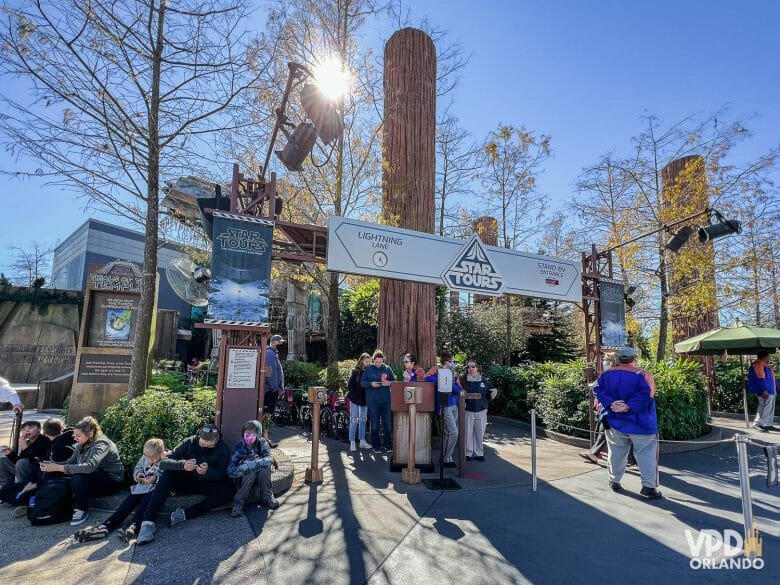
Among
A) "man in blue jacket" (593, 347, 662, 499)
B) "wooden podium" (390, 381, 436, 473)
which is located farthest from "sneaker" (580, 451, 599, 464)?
"wooden podium" (390, 381, 436, 473)

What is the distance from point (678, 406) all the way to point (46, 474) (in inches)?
400

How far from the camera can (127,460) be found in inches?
201

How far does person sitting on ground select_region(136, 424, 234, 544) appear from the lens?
4172mm

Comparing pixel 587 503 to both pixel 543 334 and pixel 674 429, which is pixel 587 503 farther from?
pixel 543 334

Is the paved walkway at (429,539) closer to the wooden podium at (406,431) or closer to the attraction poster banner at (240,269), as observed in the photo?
the wooden podium at (406,431)

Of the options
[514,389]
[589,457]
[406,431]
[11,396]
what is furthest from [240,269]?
[514,389]

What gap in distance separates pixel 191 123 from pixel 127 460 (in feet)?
18.4

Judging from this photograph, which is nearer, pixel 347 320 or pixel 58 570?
pixel 58 570

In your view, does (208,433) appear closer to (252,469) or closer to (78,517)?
(252,469)

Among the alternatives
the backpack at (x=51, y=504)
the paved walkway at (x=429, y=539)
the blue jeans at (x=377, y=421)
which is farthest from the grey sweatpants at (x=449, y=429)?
the backpack at (x=51, y=504)

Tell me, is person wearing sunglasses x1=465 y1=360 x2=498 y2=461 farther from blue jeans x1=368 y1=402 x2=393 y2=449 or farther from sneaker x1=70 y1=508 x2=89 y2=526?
sneaker x1=70 y1=508 x2=89 y2=526

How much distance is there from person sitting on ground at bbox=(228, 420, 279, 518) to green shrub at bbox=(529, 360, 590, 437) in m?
5.96

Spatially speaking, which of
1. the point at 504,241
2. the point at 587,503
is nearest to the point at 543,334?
the point at 504,241

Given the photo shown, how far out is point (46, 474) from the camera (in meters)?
4.46
